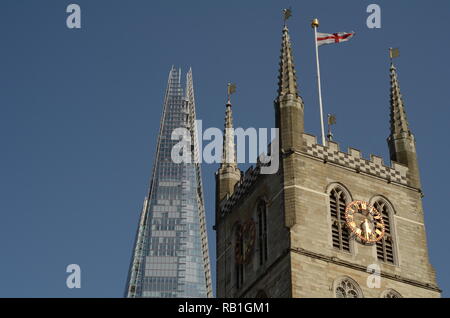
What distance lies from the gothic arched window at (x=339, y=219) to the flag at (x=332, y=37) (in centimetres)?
1319

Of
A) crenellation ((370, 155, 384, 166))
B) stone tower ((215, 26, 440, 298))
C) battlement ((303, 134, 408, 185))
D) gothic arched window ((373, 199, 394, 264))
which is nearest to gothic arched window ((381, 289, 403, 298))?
stone tower ((215, 26, 440, 298))

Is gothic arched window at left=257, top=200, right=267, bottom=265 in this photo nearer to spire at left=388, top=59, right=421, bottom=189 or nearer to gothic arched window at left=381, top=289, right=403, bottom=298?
gothic arched window at left=381, top=289, right=403, bottom=298

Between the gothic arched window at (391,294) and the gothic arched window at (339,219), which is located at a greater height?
the gothic arched window at (339,219)

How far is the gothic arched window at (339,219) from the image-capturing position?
2298 inches

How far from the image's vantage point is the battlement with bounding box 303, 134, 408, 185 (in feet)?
201

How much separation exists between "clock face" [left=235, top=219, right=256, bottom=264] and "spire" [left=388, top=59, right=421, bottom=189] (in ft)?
35.2

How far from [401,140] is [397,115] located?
2167mm

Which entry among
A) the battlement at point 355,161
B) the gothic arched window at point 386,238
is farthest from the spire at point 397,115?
the gothic arched window at point 386,238

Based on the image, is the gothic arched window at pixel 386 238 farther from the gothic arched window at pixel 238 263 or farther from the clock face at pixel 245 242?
the gothic arched window at pixel 238 263
